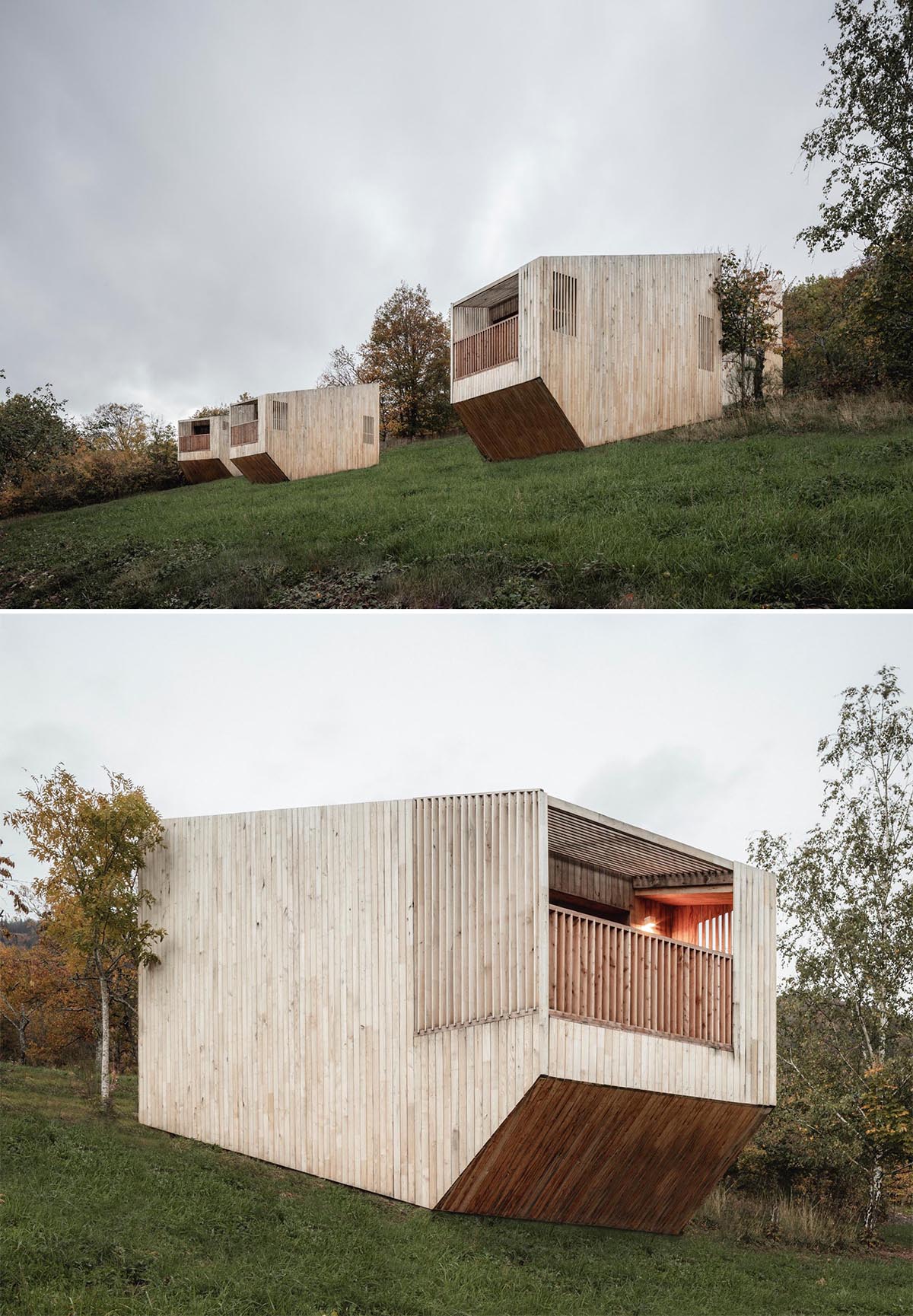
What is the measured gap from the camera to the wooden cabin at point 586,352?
15.2 m

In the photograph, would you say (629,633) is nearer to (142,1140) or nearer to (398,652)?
(398,652)

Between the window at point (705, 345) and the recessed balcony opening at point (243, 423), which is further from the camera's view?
the recessed balcony opening at point (243, 423)

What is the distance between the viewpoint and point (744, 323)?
59.3ft

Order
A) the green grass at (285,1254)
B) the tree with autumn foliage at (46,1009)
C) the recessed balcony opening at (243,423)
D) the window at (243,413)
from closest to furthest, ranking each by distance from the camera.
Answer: the green grass at (285,1254) → the tree with autumn foliage at (46,1009) → the recessed balcony opening at (243,423) → the window at (243,413)

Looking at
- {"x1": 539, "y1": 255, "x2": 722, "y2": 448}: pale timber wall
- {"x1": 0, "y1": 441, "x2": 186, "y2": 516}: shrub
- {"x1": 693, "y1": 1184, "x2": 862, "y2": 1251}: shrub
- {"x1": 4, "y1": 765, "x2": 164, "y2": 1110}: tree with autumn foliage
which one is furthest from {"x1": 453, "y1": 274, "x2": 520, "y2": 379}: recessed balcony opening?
{"x1": 693, "y1": 1184, "x2": 862, "y2": 1251}: shrub

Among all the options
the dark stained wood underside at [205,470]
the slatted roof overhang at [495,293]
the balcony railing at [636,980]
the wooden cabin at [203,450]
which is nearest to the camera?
the balcony railing at [636,980]

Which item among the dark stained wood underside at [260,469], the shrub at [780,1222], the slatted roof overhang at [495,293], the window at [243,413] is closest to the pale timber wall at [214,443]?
the window at [243,413]

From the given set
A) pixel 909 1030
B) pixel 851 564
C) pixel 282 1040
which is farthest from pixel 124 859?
pixel 909 1030

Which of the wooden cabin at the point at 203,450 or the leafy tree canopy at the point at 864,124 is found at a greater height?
the wooden cabin at the point at 203,450

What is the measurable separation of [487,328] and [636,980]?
1254cm

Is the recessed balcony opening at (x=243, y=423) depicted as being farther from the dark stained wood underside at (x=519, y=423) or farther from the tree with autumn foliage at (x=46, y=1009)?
the tree with autumn foliage at (x=46, y=1009)

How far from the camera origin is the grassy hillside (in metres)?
7.96

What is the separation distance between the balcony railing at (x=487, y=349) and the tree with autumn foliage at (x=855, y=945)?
9.40 meters

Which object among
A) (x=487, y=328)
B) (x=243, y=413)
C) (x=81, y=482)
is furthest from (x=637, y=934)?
(x=243, y=413)
